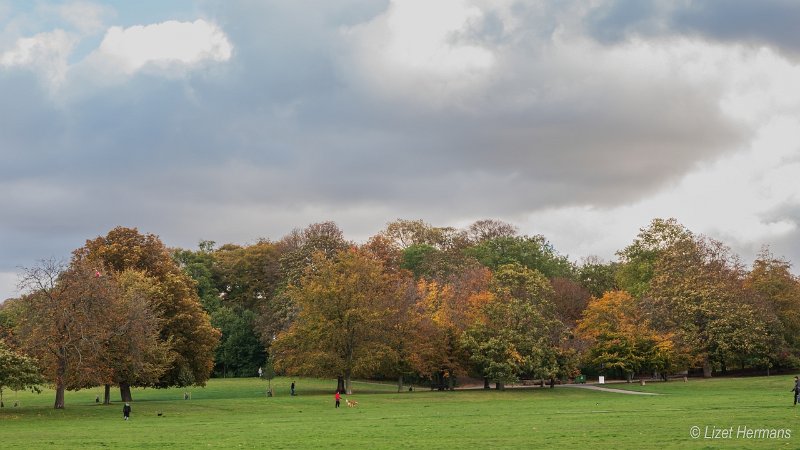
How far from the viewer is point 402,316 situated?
86375 mm

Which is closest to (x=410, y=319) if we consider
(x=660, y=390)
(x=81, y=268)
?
(x=660, y=390)

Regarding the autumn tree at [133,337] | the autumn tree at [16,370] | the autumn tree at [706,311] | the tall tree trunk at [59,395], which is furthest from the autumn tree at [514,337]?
the autumn tree at [16,370]

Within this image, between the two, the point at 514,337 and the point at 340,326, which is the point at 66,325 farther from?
the point at 514,337

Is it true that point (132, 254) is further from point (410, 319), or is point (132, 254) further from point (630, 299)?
point (630, 299)

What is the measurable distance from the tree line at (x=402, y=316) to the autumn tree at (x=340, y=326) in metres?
0.16

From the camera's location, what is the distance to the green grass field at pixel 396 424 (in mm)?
34906

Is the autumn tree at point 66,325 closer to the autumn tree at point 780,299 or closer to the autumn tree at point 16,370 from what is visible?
the autumn tree at point 16,370

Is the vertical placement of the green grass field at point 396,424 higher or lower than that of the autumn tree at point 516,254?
lower

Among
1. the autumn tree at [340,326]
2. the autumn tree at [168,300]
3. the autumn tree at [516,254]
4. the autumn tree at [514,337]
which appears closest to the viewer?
the autumn tree at [168,300]

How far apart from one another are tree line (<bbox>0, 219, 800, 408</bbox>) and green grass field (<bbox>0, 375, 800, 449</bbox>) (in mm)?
5295

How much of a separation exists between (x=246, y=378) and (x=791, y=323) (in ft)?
236

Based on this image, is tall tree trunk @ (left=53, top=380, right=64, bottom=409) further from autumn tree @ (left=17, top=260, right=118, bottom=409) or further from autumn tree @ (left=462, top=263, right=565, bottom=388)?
autumn tree @ (left=462, top=263, right=565, bottom=388)

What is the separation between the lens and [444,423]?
151 feet

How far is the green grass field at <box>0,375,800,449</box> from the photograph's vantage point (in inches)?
1374
